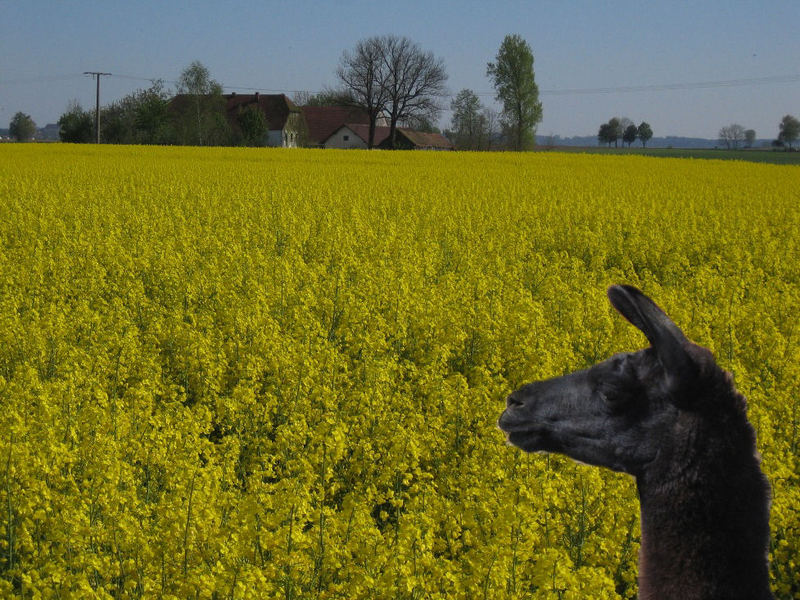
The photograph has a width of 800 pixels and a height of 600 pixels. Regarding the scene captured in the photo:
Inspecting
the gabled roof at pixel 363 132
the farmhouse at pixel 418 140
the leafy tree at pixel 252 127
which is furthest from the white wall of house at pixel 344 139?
the leafy tree at pixel 252 127

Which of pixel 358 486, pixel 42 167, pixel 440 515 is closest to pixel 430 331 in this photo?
pixel 358 486

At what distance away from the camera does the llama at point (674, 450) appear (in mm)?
2219

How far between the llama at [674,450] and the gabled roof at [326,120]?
99131 millimetres

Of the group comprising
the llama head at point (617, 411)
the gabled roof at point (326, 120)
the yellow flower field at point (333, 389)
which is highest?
the gabled roof at point (326, 120)

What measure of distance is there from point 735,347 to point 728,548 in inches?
270

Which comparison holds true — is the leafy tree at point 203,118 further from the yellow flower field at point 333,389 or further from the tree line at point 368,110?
the yellow flower field at point 333,389

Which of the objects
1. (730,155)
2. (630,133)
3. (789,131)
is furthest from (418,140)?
(789,131)

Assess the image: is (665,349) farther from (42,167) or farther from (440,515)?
(42,167)

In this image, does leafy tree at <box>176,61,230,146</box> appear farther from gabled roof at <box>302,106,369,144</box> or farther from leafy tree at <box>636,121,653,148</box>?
leafy tree at <box>636,121,653,148</box>

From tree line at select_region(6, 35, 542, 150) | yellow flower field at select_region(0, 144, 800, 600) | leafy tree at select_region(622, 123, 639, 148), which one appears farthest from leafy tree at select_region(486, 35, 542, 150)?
yellow flower field at select_region(0, 144, 800, 600)

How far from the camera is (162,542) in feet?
14.7

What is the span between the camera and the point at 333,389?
7258 mm

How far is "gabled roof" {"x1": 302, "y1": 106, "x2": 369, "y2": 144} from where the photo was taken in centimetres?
9994

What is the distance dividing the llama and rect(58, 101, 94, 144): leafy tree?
7479 cm
